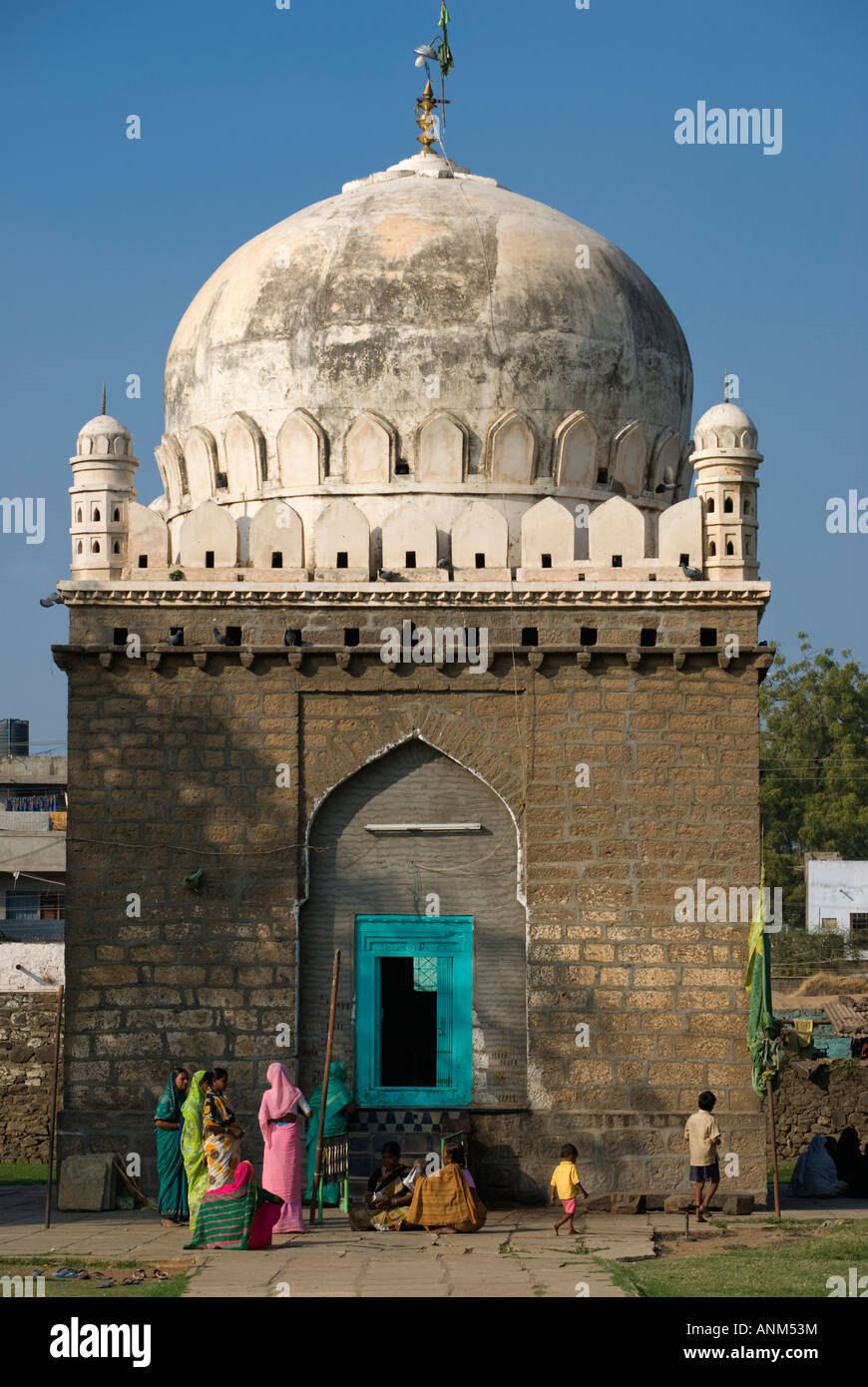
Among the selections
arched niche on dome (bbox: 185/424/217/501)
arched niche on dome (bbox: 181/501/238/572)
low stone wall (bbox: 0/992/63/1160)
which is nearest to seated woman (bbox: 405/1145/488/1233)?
arched niche on dome (bbox: 181/501/238/572)

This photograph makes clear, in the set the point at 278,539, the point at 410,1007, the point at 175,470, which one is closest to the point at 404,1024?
the point at 410,1007

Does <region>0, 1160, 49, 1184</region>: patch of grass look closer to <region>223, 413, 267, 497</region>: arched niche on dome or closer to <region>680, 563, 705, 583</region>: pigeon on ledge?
<region>223, 413, 267, 497</region>: arched niche on dome

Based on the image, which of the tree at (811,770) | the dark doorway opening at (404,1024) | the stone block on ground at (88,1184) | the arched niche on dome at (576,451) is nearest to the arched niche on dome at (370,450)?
the arched niche on dome at (576,451)

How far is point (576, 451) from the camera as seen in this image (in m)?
15.4

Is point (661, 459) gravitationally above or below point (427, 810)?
above

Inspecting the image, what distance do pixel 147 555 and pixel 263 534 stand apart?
0.87 meters

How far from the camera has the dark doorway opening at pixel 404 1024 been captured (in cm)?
1427

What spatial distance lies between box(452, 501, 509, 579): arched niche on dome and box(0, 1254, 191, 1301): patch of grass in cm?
549

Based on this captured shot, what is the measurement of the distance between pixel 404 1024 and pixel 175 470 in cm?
488

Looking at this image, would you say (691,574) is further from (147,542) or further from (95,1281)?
(95,1281)

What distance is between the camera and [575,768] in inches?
557

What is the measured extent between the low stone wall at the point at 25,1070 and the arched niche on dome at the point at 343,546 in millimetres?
7743


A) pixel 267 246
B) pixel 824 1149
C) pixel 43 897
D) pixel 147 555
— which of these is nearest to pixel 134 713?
pixel 147 555

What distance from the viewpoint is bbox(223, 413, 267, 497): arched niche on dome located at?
15445 millimetres
